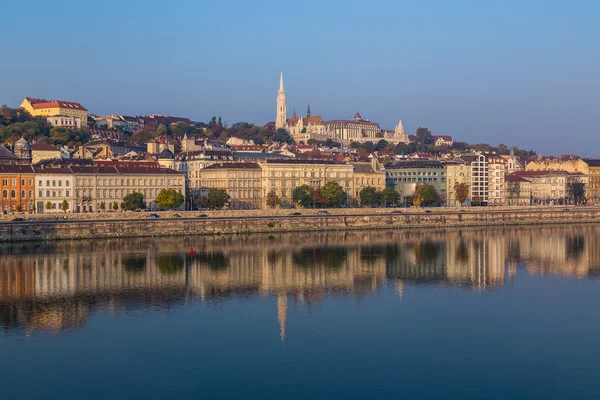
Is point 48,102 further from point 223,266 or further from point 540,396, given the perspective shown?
point 540,396

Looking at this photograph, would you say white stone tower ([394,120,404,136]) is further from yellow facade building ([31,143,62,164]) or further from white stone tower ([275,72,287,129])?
yellow facade building ([31,143,62,164])

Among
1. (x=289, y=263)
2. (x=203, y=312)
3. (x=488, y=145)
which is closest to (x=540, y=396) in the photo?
(x=203, y=312)

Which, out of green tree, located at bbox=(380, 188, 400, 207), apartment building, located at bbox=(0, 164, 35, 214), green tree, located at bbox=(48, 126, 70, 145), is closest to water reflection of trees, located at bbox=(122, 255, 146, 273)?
apartment building, located at bbox=(0, 164, 35, 214)

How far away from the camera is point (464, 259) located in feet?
115

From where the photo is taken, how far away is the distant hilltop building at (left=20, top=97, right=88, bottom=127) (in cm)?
10044


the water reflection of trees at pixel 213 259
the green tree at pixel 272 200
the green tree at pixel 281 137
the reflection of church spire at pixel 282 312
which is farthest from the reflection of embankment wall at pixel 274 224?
the green tree at pixel 281 137

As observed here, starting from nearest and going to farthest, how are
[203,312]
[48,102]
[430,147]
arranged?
[203,312]
[48,102]
[430,147]

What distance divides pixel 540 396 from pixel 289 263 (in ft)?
58.6

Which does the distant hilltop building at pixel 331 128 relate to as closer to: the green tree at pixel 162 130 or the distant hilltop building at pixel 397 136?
the distant hilltop building at pixel 397 136

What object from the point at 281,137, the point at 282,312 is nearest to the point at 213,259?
the point at 282,312

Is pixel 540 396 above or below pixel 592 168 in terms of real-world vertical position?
below

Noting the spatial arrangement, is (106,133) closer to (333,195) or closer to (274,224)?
(333,195)

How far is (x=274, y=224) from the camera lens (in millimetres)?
47344

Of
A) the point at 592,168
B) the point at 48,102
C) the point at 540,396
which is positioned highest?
the point at 48,102
